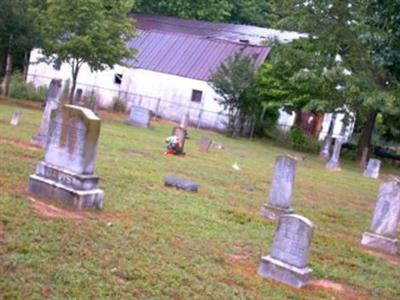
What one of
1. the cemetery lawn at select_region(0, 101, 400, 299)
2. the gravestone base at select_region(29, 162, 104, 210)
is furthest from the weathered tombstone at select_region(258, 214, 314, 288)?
the gravestone base at select_region(29, 162, 104, 210)

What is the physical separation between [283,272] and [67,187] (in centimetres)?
359

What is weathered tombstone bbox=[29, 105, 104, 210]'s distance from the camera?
29.2ft

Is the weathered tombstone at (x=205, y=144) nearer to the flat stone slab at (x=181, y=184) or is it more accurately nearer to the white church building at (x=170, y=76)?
the flat stone slab at (x=181, y=184)

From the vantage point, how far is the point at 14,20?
87.2 feet

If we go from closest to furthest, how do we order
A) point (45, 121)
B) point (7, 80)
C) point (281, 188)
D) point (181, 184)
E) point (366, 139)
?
point (281, 188) → point (181, 184) → point (45, 121) → point (366, 139) → point (7, 80)

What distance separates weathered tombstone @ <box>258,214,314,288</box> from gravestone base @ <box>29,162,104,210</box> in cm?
292

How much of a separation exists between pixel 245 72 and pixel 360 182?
42.1 feet

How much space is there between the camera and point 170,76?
127 ft

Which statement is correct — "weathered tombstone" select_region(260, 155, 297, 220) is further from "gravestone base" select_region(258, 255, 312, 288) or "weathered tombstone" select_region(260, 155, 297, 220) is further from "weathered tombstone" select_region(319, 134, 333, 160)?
"weathered tombstone" select_region(319, 134, 333, 160)

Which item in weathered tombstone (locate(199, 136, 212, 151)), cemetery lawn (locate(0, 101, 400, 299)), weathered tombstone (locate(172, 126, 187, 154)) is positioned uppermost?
weathered tombstone (locate(172, 126, 187, 154))

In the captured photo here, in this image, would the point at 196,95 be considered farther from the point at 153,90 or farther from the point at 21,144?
the point at 21,144

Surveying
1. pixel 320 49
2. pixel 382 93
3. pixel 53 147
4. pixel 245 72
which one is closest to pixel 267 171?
pixel 382 93

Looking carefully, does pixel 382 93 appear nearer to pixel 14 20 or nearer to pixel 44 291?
pixel 14 20

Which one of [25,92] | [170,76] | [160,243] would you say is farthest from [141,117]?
[160,243]
